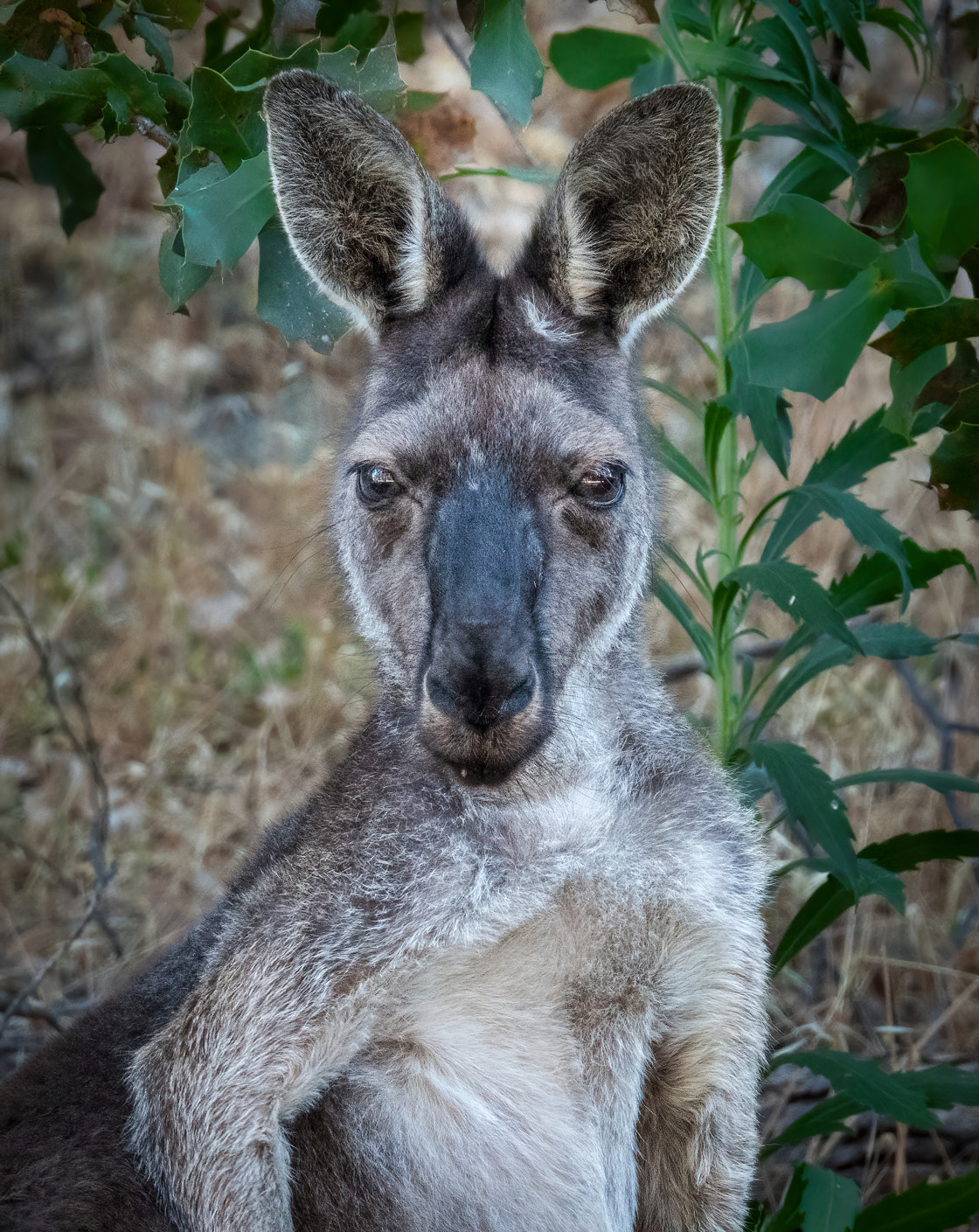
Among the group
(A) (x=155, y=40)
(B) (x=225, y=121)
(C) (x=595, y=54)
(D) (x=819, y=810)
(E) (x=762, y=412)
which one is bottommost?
(D) (x=819, y=810)

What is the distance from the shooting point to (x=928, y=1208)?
2.79 meters

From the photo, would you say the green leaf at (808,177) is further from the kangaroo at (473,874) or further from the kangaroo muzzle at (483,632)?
the kangaroo muzzle at (483,632)

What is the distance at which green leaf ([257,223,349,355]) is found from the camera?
9.61 ft

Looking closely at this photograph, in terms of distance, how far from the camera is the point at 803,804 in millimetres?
2803

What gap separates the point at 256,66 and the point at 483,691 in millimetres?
1601

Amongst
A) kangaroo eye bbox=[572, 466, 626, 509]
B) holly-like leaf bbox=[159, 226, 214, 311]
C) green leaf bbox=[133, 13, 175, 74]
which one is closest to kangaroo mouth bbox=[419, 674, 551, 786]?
kangaroo eye bbox=[572, 466, 626, 509]

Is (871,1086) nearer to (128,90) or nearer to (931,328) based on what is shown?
(931,328)

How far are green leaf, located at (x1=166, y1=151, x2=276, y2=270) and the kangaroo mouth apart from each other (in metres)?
1.08

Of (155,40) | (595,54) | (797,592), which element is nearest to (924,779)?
(797,592)

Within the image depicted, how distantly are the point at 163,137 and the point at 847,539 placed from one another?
14.2ft

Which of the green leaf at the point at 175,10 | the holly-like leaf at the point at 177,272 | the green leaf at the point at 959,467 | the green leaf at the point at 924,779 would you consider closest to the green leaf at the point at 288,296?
the holly-like leaf at the point at 177,272

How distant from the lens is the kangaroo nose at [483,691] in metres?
2.12

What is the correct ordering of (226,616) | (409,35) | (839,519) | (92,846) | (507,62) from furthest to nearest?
1. (226,616)
2. (92,846)
3. (409,35)
4. (839,519)
5. (507,62)

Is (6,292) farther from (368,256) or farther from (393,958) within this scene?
(393,958)
